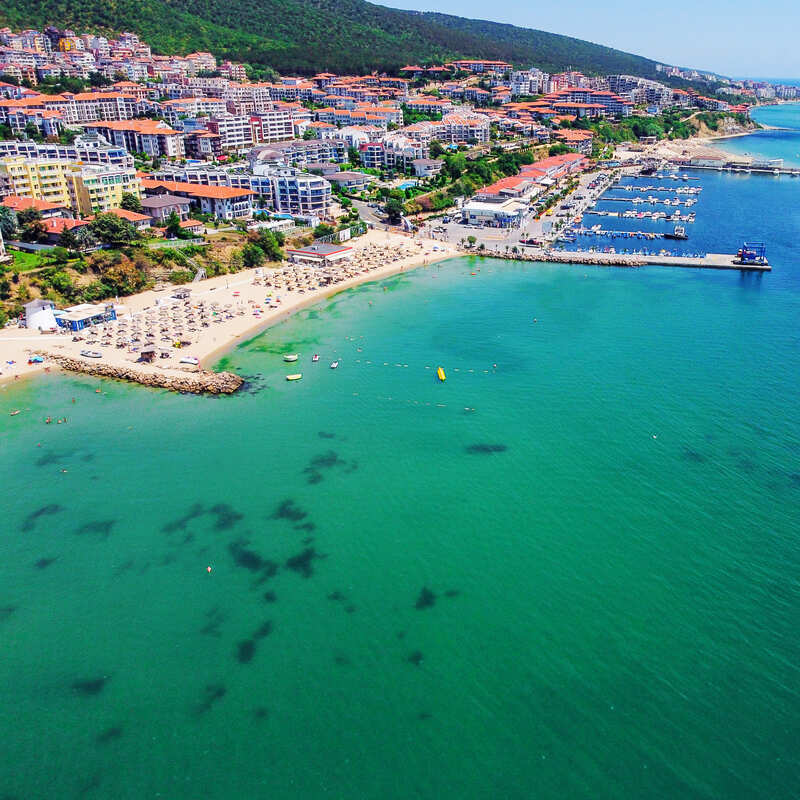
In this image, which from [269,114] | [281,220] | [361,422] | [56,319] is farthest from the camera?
[269,114]

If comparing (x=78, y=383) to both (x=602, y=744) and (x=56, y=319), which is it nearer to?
(x=56, y=319)

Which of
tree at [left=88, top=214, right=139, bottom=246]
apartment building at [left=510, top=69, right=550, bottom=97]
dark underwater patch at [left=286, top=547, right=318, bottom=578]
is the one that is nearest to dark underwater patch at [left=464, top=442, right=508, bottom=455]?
dark underwater patch at [left=286, top=547, right=318, bottom=578]

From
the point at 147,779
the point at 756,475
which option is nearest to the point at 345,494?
the point at 147,779

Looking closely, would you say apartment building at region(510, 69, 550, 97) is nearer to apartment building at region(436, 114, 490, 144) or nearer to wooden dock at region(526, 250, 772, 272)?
apartment building at region(436, 114, 490, 144)

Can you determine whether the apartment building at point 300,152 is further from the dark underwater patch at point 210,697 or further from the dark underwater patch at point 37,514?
the dark underwater patch at point 210,697

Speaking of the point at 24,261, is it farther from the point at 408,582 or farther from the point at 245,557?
the point at 408,582

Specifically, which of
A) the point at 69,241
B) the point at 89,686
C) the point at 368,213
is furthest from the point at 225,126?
the point at 89,686
